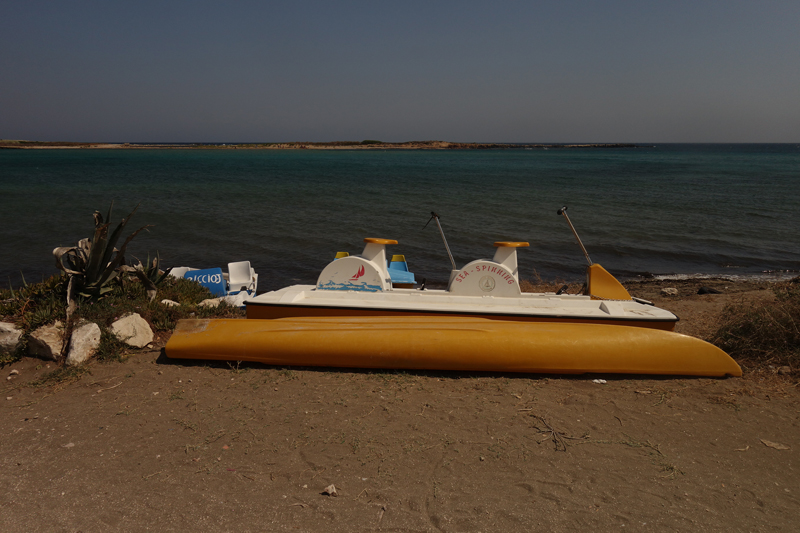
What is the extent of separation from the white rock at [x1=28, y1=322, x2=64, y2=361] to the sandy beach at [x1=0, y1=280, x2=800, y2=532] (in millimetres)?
148

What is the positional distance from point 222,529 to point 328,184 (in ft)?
103

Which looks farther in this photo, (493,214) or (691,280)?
(493,214)

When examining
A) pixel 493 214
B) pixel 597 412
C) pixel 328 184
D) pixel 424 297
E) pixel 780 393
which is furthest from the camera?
pixel 328 184

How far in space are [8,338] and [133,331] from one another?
3.59ft

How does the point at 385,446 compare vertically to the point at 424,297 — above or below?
below

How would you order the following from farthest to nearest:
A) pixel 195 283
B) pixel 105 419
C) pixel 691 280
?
pixel 691 280 → pixel 195 283 → pixel 105 419

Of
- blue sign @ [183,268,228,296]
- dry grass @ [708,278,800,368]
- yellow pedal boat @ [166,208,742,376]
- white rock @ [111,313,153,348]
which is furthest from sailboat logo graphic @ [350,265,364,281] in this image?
dry grass @ [708,278,800,368]

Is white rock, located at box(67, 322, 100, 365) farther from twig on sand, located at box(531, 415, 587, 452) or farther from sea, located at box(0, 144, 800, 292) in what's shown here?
twig on sand, located at box(531, 415, 587, 452)

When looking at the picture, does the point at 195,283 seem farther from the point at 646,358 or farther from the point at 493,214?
the point at 493,214

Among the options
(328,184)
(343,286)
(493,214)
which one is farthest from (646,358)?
(328,184)

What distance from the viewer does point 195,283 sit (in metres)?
7.48

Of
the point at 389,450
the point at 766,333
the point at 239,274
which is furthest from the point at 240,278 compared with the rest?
the point at 766,333

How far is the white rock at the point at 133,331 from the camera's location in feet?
17.2

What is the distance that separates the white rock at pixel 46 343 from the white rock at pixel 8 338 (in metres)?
0.14
